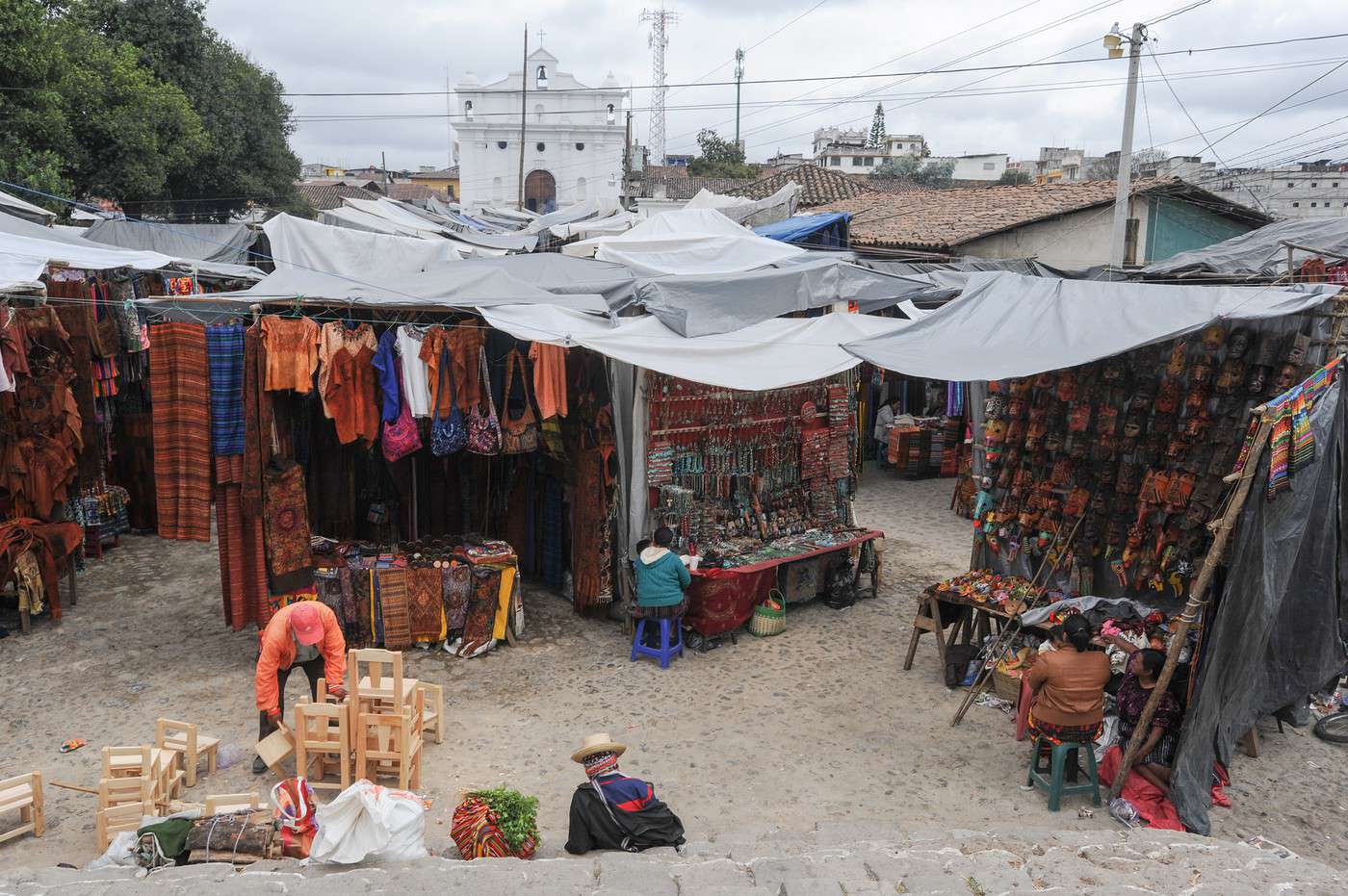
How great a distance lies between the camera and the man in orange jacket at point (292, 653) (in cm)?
525

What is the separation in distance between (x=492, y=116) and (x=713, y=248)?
39726 mm

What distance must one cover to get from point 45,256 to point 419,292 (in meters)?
2.73

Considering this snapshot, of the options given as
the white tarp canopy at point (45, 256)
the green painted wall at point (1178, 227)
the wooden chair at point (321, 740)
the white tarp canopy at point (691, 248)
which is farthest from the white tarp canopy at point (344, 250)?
the green painted wall at point (1178, 227)

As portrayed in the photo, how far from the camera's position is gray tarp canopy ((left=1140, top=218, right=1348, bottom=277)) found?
32.3 ft

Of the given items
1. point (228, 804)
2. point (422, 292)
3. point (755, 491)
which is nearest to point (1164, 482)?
point (755, 491)

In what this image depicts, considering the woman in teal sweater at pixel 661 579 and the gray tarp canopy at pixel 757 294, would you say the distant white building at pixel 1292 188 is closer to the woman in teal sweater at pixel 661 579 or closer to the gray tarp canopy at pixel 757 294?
the gray tarp canopy at pixel 757 294

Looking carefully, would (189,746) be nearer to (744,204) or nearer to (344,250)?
(344,250)

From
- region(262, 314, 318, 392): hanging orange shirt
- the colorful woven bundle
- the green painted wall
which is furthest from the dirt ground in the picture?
the green painted wall

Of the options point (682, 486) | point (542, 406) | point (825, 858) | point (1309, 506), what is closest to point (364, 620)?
point (542, 406)

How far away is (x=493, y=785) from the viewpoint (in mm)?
5184

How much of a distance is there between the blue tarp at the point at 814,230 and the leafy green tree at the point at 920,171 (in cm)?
2937

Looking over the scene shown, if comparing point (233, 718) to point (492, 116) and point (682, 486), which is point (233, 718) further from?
point (492, 116)

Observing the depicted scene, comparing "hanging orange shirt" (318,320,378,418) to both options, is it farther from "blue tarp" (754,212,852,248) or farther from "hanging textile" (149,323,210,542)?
"blue tarp" (754,212,852,248)

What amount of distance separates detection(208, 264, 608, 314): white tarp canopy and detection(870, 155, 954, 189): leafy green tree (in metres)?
37.1
